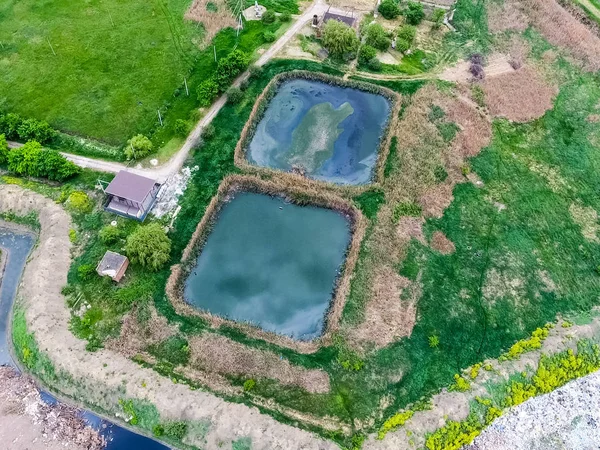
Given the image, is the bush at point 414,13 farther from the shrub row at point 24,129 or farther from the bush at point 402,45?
the shrub row at point 24,129

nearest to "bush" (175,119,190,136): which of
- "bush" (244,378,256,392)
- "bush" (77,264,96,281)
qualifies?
"bush" (77,264,96,281)

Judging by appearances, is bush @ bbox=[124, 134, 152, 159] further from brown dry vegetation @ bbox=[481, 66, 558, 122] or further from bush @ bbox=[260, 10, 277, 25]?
brown dry vegetation @ bbox=[481, 66, 558, 122]

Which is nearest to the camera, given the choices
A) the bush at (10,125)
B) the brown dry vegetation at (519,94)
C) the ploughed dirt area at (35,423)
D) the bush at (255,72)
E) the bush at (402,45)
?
the ploughed dirt area at (35,423)

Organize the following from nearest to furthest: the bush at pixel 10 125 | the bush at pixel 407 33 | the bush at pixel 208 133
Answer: the bush at pixel 10 125, the bush at pixel 208 133, the bush at pixel 407 33

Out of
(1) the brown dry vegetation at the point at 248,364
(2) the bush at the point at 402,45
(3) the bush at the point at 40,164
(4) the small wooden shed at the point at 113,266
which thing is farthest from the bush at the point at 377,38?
(1) the brown dry vegetation at the point at 248,364

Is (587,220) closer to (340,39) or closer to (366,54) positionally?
(366,54)

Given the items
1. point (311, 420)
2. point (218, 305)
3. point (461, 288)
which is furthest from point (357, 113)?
point (311, 420)

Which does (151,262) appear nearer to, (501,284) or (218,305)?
(218,305)
